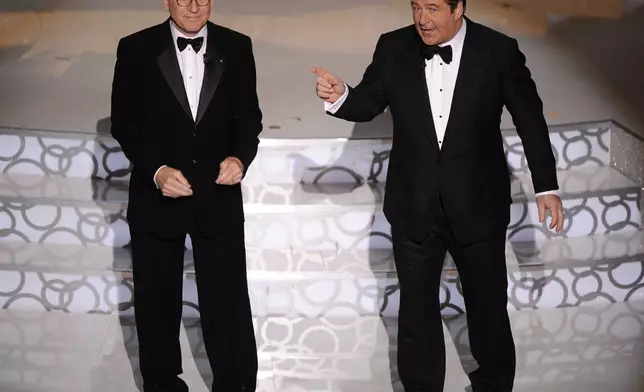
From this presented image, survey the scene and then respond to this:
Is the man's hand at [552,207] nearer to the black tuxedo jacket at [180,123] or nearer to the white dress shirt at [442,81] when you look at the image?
the white dress shirt at [442,81]

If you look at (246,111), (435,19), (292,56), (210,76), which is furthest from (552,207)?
(292,56)

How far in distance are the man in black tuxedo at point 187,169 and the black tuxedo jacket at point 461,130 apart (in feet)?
1.34

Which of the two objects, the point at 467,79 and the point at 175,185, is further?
the point at 467,79

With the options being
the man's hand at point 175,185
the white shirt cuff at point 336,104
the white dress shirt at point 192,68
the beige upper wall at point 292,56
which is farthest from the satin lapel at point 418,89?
the beige upper wall at point 292,56

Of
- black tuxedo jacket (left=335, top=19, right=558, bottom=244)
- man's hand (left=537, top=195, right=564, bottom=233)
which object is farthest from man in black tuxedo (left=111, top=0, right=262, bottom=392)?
man's hand (left=537, top=195, right=564, bottom=233)

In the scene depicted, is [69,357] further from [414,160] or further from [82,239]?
[414,160]

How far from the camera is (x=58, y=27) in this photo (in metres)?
7.42

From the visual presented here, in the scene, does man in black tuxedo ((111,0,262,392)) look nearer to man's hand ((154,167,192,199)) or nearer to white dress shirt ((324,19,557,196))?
man's hand ((154,167,192,199))

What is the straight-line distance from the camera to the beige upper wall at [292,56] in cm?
579

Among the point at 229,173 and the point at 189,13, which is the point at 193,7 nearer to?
the point at 189,13

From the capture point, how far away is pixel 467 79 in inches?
150

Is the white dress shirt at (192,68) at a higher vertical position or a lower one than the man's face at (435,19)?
lower

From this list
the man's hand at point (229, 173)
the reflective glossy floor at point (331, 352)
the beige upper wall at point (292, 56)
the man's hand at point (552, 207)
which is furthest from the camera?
the beige upper wall at point (292, 56)

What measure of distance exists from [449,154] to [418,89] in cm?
24
